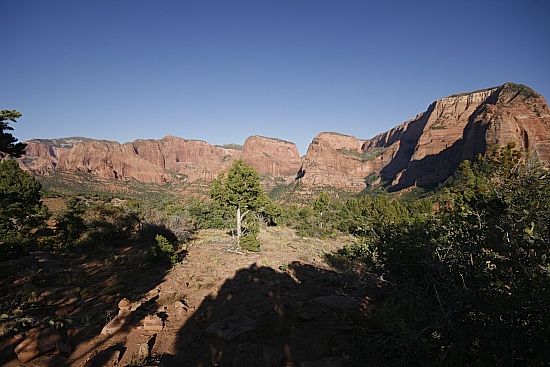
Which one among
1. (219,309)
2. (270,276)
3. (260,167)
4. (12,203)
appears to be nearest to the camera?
(219,309)

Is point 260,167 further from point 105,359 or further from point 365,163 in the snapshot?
point 105,359

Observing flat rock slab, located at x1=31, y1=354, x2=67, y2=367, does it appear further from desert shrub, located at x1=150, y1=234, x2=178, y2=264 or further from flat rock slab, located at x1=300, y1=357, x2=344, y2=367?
desert shrub, located at x1=150, y1=234, x2=178, y2=264

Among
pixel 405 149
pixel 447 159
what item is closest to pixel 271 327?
pixel 447 159

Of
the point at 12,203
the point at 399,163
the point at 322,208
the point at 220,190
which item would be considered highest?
the point at 399,163

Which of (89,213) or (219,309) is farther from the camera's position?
(89,213)

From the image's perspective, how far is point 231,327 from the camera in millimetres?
5992

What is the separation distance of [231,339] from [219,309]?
2089 millimetres

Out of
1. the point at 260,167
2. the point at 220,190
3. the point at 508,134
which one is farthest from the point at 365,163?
the point at 220,190

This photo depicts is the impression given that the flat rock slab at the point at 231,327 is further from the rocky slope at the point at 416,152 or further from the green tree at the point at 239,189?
the rocky slope at the point at 416,152

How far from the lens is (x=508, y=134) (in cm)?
7938

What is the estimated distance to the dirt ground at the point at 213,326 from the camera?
184 inches

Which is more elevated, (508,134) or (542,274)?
(508,134)

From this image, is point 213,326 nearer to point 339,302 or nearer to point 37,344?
point 37,344

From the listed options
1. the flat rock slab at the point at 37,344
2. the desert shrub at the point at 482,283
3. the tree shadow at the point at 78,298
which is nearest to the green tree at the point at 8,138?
the tree shadow at the point at 78,298
